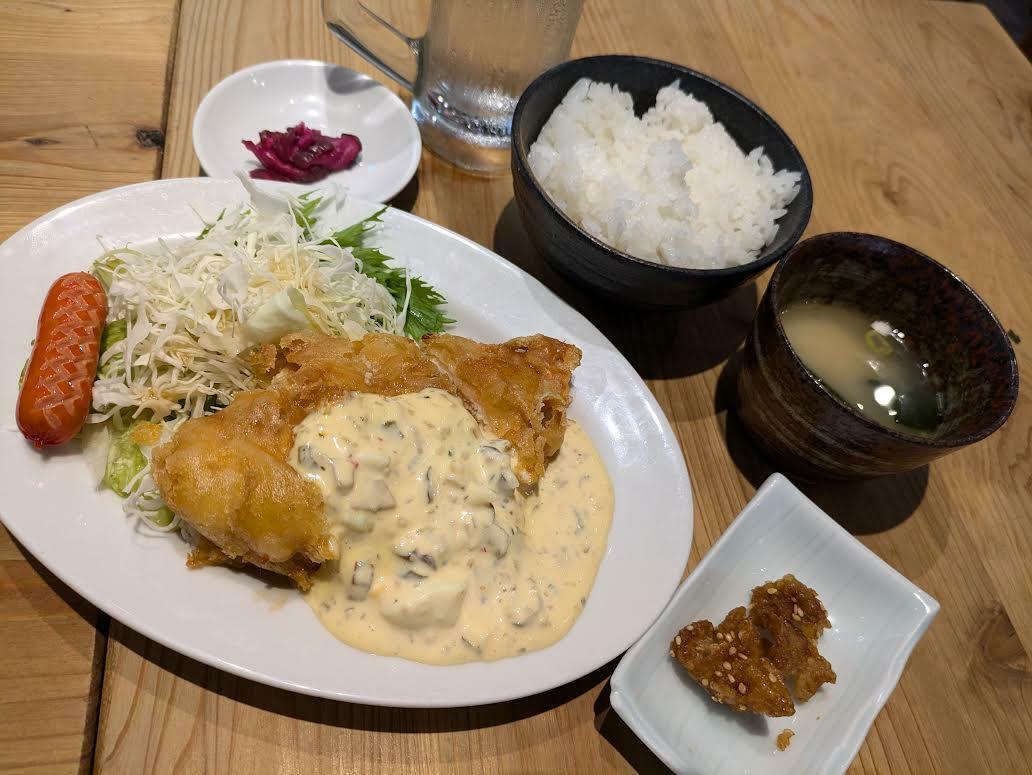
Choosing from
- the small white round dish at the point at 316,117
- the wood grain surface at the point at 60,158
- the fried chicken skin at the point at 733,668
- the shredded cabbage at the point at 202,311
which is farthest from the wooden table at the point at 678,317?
the shredded cabbage at the point at 202,311

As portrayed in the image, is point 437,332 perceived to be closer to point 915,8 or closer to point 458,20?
point 458,20

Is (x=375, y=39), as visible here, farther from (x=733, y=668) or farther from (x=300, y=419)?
(x=733, y=668)

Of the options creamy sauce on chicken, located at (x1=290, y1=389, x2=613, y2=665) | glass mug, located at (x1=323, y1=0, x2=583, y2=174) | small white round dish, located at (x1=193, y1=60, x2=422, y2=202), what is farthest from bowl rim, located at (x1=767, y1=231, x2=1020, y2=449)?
small white round dish, located at (x1=193, y1=60, x2=422, y2=202)

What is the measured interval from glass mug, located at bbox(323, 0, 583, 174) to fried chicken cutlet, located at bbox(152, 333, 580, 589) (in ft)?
3.85

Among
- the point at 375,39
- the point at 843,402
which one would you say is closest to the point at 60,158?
the point at 375,39

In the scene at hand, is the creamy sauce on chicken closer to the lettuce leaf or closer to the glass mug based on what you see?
the lettuce leaf

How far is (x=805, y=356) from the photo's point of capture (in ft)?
7.38

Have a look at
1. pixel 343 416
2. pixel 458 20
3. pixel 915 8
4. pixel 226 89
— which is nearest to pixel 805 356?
pixel 343 416

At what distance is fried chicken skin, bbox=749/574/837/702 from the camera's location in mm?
1795

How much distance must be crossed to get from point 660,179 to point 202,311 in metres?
1.53

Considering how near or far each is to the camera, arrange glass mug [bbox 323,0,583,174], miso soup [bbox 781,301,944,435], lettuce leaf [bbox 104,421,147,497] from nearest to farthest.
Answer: lettuce leaf [bbox 104,421,147,497]
miso soup [bbox 781,301,944,435]
glass mug [bbox 323,0,583,174]

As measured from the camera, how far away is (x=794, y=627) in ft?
6.13

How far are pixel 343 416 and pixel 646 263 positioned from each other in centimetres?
97

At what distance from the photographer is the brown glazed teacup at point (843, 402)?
193 centimetres
